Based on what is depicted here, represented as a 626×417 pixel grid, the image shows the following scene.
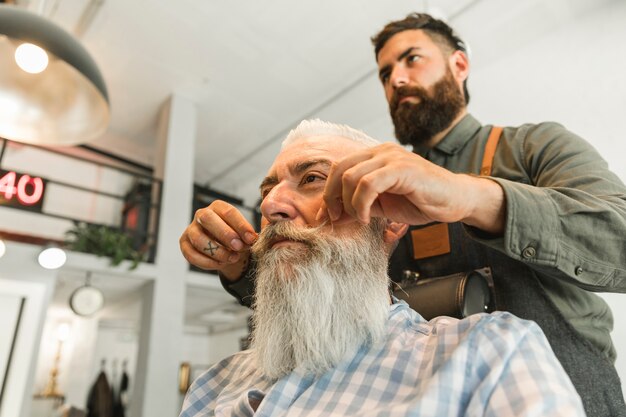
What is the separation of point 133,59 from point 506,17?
A: 4.09m

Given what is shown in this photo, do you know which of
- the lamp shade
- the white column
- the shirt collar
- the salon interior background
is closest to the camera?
the shirt collar

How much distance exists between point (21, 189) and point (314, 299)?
421cm

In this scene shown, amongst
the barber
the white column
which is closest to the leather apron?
the barber

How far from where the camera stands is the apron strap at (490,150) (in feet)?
4.32

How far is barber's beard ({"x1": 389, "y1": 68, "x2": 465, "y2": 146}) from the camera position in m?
1.53

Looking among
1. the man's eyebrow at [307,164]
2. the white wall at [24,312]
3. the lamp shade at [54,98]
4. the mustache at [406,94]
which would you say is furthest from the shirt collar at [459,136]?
the white wall at [24,312]

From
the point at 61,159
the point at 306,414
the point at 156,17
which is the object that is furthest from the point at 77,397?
the point at 306,414

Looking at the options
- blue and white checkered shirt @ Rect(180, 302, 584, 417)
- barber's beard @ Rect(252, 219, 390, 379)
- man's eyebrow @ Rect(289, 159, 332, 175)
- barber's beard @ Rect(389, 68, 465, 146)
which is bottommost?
blue and white checkered shirt @ Rect(180, 302, 584, 417)

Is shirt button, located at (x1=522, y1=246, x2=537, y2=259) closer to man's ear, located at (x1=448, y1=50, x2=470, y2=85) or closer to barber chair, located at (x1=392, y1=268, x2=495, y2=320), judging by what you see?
barber chair, located at (x1=392, y1=268, x2=495, y2=320)

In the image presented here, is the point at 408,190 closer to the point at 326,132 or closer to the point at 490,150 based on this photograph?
the point at 326,132

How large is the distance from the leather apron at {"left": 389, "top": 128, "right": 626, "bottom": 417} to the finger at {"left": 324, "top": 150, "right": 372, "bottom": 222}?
1.41 feet

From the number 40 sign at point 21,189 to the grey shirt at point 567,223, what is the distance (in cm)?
437

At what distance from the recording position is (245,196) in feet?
26.7

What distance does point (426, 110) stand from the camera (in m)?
1.54
